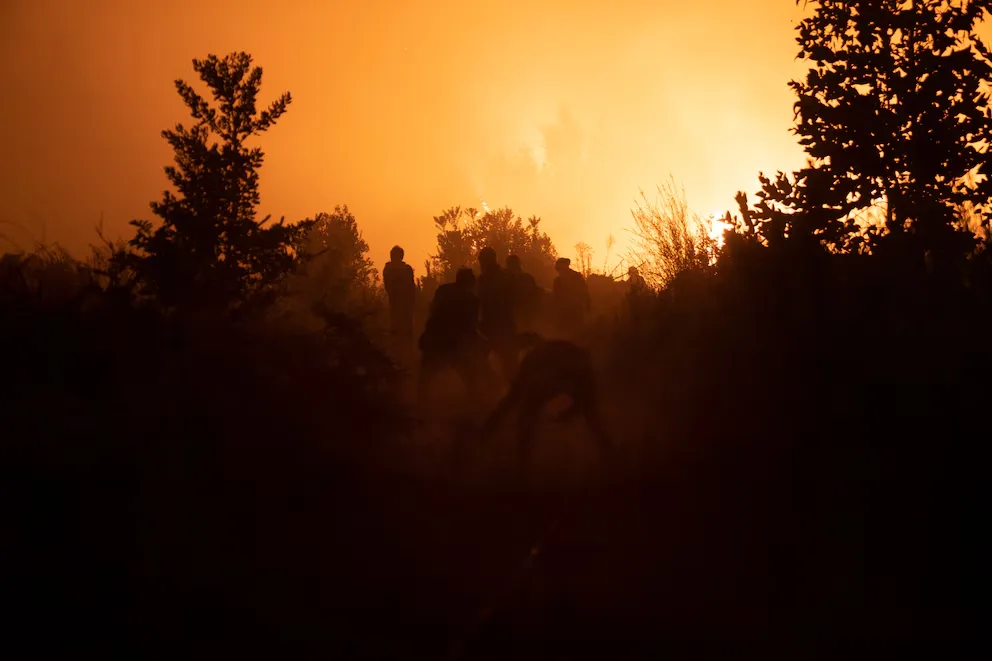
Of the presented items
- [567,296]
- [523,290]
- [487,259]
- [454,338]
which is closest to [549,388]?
[454,338]

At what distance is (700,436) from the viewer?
7535mm

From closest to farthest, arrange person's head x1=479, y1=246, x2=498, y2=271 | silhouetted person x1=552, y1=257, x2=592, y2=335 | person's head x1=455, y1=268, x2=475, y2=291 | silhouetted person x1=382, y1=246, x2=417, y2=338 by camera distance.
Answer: person's head x1=455, y1=268, x2=475, y2=291 < person's head x1=479, y1=246, x2=498, y2=271 < silhouetted person x1=552, y1=257, x2=592, y2=335 < silhouetted person x1=382, y1=246, x2=417, y2=338

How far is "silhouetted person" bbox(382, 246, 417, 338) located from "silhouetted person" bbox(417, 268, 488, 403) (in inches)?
205

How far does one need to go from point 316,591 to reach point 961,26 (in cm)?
1212

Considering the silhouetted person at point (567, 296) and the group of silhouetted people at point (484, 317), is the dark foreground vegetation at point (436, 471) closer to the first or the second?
the group of silhouetted people at point (484, 317)

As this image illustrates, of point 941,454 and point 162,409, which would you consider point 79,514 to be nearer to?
point 162,409

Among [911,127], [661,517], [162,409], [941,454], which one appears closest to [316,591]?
[162,409]

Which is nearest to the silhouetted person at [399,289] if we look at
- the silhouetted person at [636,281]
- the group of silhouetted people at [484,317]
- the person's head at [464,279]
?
the group of silhouetted people at [484,317]

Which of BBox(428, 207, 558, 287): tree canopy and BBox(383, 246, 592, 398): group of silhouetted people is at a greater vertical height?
BBox(428, 207, 558, 287): tree canopy

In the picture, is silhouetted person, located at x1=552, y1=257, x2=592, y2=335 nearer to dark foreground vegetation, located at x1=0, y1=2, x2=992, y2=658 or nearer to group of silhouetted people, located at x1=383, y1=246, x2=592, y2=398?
group of silhouetted people, located at x1=383, y1=246, x2=592, y2=398

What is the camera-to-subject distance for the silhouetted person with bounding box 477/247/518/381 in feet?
33.8

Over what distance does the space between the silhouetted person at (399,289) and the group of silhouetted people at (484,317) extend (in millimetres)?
2563

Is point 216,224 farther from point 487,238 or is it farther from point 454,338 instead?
point 487,238

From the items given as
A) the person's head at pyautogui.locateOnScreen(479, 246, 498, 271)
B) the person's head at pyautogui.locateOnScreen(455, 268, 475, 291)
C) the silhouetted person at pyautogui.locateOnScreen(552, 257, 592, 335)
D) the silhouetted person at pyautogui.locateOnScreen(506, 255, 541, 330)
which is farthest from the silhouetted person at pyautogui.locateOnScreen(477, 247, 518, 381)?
the silhouetted person at pyautogui.locateOnScreen(552, 257, 592, 335)
